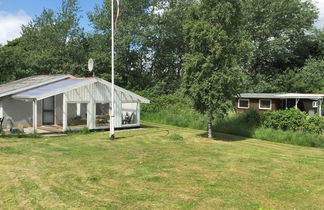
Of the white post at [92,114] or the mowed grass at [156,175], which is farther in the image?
the white post at [92,114]

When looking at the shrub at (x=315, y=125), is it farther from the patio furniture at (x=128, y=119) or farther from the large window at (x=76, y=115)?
the large window at (x=76, y=115)

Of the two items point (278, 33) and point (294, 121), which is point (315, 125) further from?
point (278, 33)

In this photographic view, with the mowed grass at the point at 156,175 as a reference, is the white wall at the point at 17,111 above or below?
above

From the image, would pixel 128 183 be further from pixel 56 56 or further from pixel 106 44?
pixel 106 44

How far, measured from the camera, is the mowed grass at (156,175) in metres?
6.37

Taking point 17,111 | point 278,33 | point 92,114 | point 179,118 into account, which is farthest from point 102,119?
point 278,33

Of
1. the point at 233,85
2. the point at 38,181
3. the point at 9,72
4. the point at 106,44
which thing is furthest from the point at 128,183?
the point at 106,44

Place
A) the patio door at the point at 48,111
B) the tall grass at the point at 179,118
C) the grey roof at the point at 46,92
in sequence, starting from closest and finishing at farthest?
the grey roof at the point at 46,92, the patio door at the point at 48,111, the tall grass at the point at 179,118

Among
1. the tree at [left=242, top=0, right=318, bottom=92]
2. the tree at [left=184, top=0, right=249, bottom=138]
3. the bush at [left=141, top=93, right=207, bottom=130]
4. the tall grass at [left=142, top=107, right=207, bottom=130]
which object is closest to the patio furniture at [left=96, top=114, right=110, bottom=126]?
the bush at [left=141, top=93, right=207, bottom=130]

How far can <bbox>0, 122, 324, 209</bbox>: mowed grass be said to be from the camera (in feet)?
20.9

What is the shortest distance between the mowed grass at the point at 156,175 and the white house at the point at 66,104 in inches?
147

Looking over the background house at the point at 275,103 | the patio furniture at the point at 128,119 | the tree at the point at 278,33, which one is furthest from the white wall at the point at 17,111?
the tree at the point at 278,33

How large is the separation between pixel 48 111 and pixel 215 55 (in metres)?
12.3

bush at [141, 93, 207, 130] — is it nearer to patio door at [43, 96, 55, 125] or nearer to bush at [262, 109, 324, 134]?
bush at [262, 109, 324, 134]
